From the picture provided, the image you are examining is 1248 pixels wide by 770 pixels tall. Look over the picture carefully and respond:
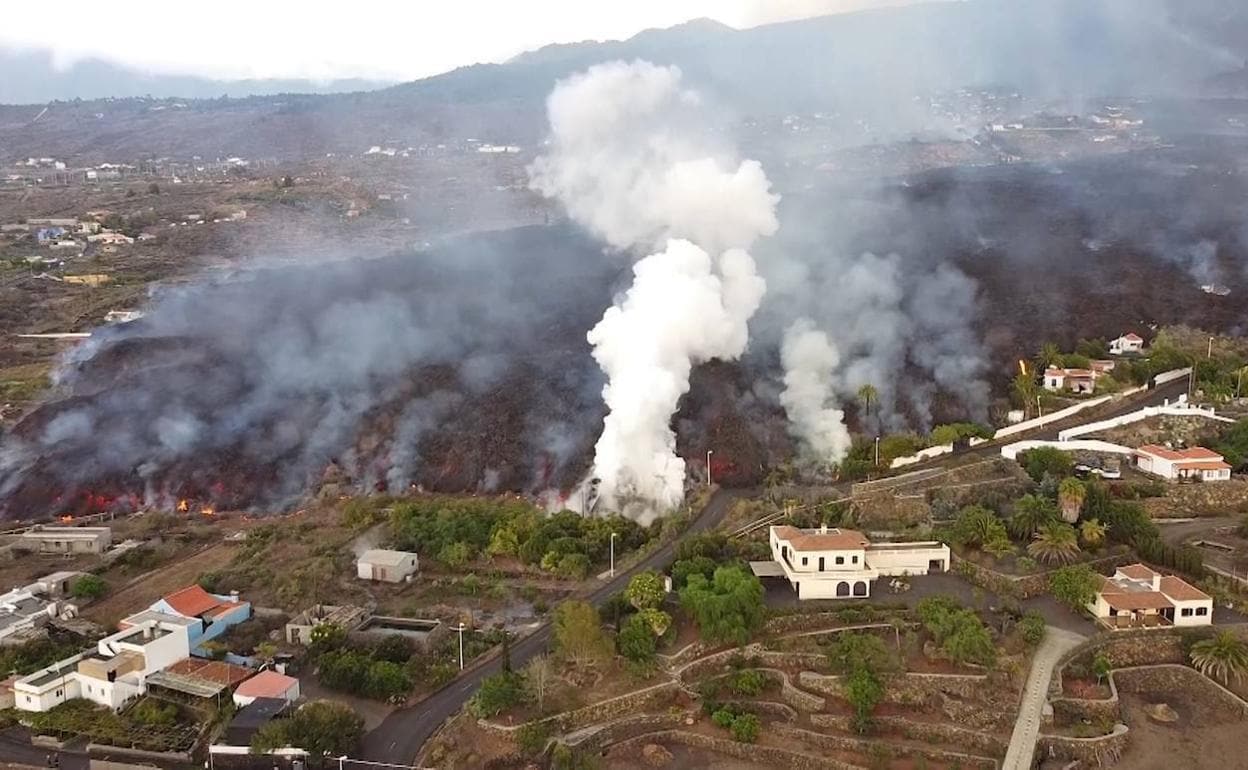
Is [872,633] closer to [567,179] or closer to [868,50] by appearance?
[567,179]

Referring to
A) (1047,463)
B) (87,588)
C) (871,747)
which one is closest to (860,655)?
(871,747)

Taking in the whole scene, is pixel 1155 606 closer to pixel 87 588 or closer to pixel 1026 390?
pixel 1026 390

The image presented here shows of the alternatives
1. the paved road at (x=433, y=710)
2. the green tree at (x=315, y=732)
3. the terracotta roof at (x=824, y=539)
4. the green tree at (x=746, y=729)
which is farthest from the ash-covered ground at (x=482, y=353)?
the green tree at (x=315, y=732)

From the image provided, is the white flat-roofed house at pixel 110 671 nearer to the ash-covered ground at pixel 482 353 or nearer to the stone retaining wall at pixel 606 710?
the stone retaining wall at pixel 606 710

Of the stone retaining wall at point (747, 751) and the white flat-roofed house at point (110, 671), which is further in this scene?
the white flat-roofed house at point (110, 671)

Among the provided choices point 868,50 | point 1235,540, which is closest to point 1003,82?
point 868,50

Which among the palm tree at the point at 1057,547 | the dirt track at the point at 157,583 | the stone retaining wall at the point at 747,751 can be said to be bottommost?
the stone retaining wall at the point at 747,751

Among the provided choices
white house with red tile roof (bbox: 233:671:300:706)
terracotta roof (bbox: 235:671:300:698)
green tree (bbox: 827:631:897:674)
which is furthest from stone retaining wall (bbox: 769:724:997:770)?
terracotta roof (bbox: 235:671:300:698)
